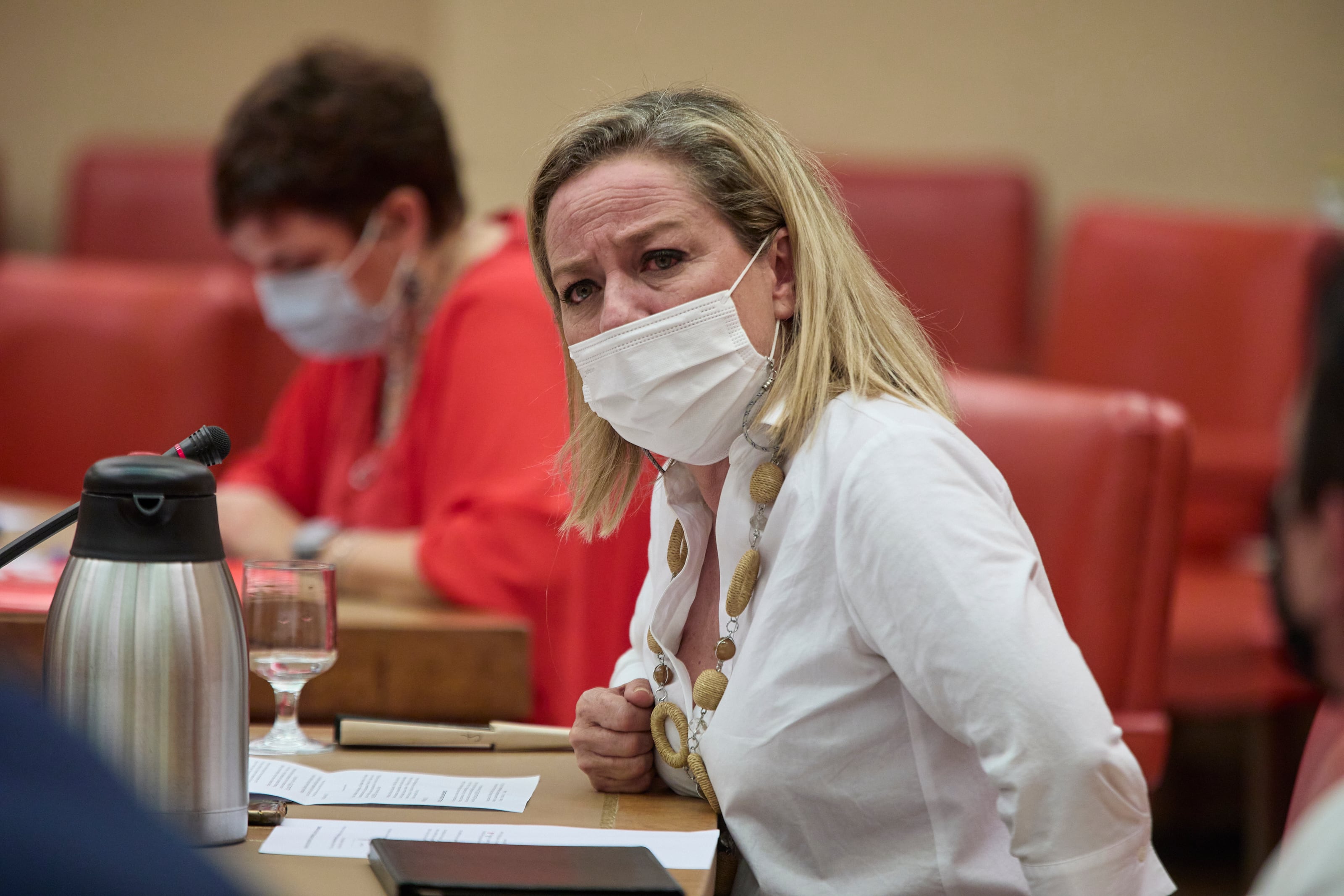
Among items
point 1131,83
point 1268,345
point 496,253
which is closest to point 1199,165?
point 1131,83

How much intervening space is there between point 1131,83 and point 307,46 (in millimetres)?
2201

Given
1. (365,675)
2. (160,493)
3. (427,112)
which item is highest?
(427,112)

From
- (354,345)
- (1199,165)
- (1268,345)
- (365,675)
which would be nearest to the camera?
(365,675)

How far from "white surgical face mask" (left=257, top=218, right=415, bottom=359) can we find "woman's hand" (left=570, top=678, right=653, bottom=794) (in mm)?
1369

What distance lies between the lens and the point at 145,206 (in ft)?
13.6

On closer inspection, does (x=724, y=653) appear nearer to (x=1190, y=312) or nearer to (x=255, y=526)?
(x=255, y=526)

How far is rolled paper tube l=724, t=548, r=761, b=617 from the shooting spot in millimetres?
1273

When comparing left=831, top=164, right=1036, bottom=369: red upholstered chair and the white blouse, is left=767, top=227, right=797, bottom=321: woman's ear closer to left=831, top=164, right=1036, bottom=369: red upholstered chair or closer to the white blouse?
the white blouse

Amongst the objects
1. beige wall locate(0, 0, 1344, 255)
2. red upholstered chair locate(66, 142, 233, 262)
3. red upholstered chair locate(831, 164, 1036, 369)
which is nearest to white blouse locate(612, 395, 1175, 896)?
red upholstered chair locate(831, 164, 1036, 369)

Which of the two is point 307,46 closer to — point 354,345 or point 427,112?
point 427,112

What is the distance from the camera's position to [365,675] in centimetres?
181

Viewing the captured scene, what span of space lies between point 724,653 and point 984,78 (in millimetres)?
2856

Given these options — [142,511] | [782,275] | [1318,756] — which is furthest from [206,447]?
[1318,756]

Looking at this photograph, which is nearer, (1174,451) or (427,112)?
(1174,451)
